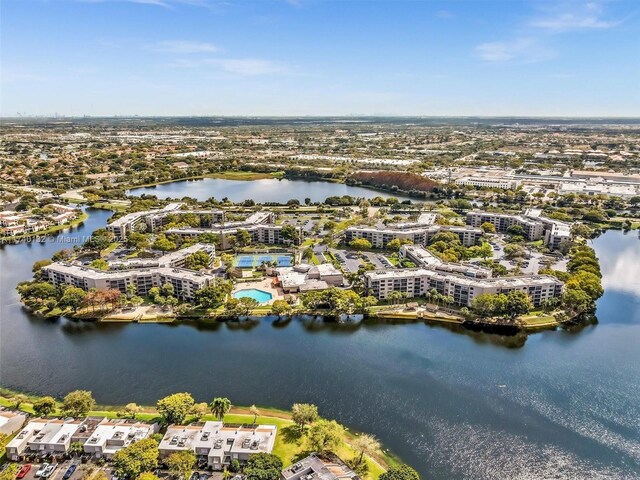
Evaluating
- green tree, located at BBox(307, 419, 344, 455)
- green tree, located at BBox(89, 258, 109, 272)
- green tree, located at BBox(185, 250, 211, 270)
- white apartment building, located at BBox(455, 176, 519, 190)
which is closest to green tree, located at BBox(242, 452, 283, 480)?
green tree, located at BBox(307, 419, 344, 455)

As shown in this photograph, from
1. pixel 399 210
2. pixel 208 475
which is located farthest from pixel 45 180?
pixel 208 475

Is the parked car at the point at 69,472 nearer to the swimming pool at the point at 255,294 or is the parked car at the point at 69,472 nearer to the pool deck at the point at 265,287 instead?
the swimming pool at the point at 255,294

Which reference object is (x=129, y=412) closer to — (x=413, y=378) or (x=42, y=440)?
(x=42, y=440)

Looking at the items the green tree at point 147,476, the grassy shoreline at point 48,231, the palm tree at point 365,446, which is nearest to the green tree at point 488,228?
the palm tree at point 365,446

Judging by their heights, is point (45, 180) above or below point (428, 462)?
above

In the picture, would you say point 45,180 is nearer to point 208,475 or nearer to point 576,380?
point 208,475

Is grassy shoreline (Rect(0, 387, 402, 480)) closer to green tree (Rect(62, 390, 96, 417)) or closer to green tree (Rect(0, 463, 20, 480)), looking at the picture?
green tree (Rect(62, 390, 96, 417))
